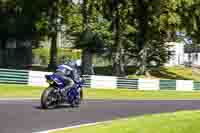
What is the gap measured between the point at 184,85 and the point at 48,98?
30503 mm

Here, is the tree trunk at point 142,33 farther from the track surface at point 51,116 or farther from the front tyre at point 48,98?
the front tyre at point 48,98

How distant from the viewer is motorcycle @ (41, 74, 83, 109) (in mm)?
18156

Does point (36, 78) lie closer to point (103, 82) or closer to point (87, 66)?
point (103, 82)

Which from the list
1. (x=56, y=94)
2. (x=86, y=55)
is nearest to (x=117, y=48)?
(x=86, y=55)

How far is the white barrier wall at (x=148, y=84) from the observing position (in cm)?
4447

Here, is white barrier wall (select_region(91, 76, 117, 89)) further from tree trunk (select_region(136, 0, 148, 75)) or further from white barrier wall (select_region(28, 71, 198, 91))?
tree trunk (select_region(136, 0, 148, 75))

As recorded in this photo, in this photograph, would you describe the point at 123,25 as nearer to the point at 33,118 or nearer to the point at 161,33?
the point at 161,33

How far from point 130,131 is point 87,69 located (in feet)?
125

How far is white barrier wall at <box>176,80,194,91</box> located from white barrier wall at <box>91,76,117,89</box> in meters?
6.94

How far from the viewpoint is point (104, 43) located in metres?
67.6

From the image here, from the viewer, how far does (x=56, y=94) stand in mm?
18547

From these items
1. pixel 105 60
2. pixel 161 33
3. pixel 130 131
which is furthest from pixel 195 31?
pixel 130 131

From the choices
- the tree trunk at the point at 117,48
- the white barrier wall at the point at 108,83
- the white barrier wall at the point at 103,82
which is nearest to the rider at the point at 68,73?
the white barrier wall at the point at 108,83

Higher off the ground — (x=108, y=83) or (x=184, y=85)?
(x=108, y=83)
